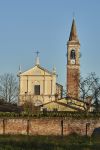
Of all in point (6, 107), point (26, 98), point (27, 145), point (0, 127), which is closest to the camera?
point (27, 145)

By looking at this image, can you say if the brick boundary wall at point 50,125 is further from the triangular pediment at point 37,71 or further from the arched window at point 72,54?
the arched window at point 72,54

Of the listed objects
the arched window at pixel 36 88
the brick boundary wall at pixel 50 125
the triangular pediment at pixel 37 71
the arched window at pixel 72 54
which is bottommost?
the brick boundary wall at pixel 50 125

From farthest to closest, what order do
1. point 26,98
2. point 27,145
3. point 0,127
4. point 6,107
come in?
point 26,98 < point 6,107 < point 0,127 < point 27,145

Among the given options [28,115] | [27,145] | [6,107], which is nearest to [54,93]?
[6,107]

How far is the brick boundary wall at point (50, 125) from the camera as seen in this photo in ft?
146

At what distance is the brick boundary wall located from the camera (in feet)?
146

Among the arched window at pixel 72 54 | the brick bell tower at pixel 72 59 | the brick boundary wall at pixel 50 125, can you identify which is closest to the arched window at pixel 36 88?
the brick bell tower at pixel 72 59

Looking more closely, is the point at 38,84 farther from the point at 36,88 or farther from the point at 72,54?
the point at 72,54

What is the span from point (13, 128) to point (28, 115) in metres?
2.21

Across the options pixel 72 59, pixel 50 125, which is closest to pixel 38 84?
pixel 72 59

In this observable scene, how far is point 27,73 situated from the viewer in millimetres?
83500

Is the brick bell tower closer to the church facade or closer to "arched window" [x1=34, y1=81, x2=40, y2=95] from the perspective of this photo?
the church facade

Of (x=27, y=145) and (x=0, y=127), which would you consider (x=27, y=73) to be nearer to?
(x=0, y=127)

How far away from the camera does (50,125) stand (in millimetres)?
45031
